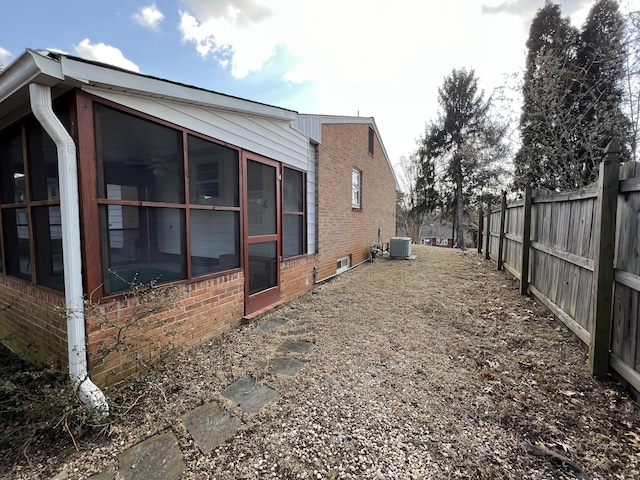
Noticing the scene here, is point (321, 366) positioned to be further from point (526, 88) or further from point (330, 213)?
point (526, 88)

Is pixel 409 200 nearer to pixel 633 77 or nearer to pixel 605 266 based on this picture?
pixel 633 77

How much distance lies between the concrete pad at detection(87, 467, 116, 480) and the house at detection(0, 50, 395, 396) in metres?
0.68

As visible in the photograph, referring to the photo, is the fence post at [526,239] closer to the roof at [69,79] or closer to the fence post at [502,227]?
the fence post at [502,227]

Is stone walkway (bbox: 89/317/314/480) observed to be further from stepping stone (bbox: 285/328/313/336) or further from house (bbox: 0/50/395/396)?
stepping stone (bbox: 285/328/313/336)

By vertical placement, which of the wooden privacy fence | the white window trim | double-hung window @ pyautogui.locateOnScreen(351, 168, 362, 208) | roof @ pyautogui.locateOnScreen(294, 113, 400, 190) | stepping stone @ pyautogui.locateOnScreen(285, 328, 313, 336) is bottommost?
stepping stone @ pyautogui.locateOnScreen(285, 328, 313, 336)

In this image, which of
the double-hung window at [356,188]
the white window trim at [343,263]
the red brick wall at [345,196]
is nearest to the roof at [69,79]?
the red brick wall at [345,196]

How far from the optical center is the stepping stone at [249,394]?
7.46 feet

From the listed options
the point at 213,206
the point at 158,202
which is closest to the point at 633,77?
the point at 213,206

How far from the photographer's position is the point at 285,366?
9.47 feet

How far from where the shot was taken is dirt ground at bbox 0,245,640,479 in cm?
169

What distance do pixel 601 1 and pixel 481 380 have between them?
53.9ft

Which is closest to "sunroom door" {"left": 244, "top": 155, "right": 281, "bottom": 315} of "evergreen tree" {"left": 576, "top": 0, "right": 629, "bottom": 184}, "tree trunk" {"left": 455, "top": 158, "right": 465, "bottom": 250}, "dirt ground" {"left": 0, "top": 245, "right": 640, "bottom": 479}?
"dirt ground" {"left": 0, "top": 245, "right": 640, "bottom": 479}

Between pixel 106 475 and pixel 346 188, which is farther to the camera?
pixel 346 188

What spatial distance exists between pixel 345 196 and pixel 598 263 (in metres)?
5.89
